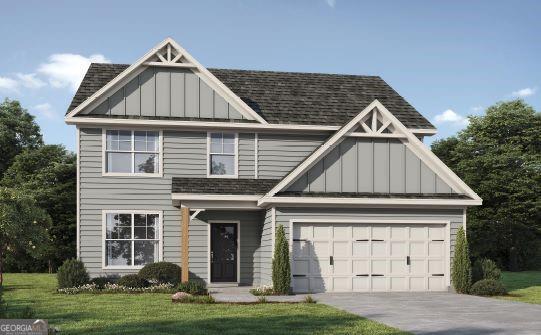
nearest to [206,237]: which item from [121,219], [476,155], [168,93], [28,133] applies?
[121,219]

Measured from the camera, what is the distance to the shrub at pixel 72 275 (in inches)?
947

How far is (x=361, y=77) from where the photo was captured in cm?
3231

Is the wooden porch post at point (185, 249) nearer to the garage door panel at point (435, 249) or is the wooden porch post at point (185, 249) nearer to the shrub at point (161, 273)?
the shrub at point (161, 273)

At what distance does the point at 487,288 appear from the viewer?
22.9 m

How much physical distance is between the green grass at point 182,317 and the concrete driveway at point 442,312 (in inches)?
32.0

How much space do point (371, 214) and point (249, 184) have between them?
4.66m

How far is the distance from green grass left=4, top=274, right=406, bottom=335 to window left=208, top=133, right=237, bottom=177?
Answer: 23.0ft

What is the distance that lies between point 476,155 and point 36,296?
37147 mm

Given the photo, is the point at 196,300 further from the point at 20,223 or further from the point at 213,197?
the point at 20,223

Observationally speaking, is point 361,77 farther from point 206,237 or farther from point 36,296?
point 36,296

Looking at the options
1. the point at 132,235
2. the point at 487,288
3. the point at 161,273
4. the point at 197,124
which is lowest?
the point at 487,288

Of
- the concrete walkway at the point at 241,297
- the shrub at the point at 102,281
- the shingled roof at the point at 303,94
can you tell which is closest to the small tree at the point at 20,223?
the shrub at the point at 102,281

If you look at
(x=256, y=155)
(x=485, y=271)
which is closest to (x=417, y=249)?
→ (x=485, y=271)

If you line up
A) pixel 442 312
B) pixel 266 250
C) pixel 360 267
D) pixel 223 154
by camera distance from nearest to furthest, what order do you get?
pixel 442 312 → pixel 360 267 → pixel 266 250 → pixel 223 154
